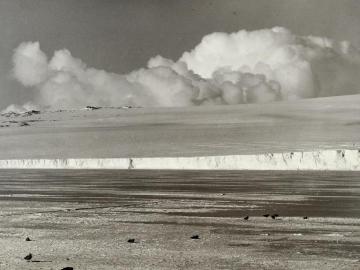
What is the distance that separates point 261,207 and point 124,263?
8.03 metres

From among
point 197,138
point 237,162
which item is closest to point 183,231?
point 237,162

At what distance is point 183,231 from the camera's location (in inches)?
462

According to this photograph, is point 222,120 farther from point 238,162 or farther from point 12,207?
point 12,207

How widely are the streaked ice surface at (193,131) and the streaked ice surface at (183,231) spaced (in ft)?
118

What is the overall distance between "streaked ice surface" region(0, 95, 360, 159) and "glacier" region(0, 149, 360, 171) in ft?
27.9

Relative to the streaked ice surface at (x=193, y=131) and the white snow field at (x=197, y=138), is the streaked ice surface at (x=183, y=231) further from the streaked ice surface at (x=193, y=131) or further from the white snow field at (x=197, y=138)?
the streaked ice surface at (x=193, y=131)

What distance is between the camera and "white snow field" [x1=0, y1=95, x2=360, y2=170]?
45656mm

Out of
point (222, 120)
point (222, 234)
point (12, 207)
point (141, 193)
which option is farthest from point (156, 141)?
point (222, 234)

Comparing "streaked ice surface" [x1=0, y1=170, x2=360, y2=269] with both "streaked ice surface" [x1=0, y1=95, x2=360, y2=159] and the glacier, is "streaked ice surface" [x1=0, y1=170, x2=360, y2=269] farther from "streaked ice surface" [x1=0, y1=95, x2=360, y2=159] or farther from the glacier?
"streaked ice surface" [x1=0, y1=95, x2=360, y2=159]

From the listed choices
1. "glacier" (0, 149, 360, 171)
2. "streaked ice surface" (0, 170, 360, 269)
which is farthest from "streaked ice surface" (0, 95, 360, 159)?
"streaked ice surface" (0, 170, 360, 269)

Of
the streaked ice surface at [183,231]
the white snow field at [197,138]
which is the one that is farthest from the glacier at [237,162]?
the streaked ice surface at [183,231]

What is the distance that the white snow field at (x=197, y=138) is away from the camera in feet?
150

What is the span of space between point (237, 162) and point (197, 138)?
2549 cm

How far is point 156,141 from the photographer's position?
236 feet
